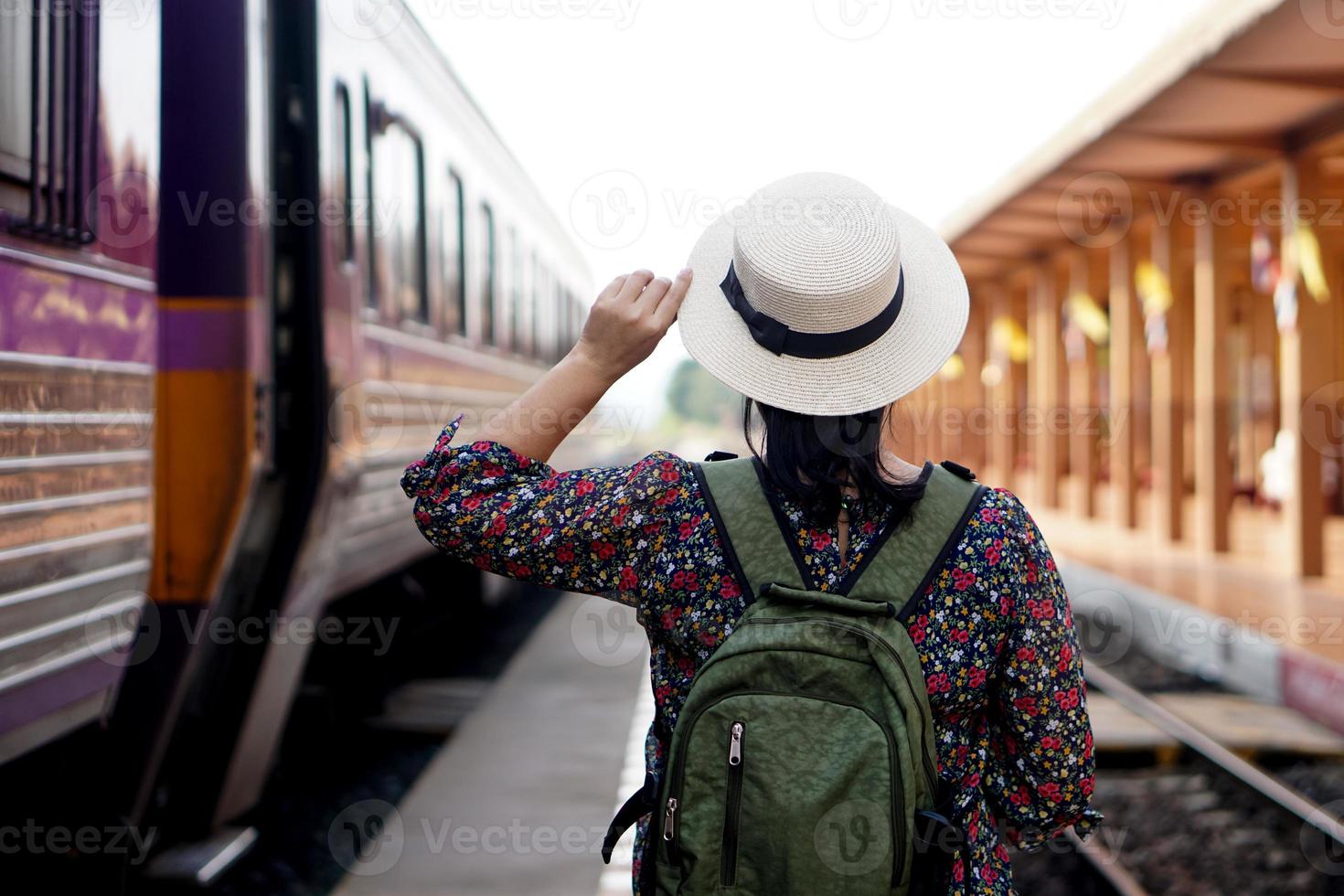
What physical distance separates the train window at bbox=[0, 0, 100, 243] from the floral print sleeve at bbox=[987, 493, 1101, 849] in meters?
2.43

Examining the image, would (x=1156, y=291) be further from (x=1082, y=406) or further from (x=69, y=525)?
(x=69, y=525)

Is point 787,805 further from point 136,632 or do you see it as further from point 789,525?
point 136,632

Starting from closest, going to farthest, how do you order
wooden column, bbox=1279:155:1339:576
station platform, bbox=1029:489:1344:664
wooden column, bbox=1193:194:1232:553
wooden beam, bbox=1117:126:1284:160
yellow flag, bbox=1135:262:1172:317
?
station platform, bbox=1029:489:1344:664 < wooden column, bbox=1279:155:1339:576 < wooden beam, bbox=1117:126:1284:160 < wooden column, bbox=1193:194:1232:553 < yellow flag, bbox=1135:262:1172:317

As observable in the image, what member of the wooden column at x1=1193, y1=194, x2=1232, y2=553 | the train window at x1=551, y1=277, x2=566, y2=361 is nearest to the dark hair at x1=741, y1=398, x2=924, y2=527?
the wooden column at x1=1193, y1=194, x2=1232, y2=553

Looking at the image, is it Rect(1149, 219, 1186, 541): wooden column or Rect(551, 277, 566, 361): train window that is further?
Rect(551, 277, 566, 361): train window

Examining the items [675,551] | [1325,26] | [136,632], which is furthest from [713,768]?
[1325,26]

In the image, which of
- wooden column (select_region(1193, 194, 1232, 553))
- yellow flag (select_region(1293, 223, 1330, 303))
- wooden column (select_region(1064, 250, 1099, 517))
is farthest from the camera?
wooden column (select_region(1064, 250, 1099, 517))

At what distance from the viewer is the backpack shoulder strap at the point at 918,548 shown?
4.23 ft

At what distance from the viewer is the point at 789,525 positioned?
1324 millimetres

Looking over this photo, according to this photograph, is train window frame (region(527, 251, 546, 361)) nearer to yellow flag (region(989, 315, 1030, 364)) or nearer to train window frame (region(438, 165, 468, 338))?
train window frame (region(438, 165, 468, 338))

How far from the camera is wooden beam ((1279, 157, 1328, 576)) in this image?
29.6 ft

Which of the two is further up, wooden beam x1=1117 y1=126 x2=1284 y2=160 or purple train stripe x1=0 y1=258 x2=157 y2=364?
wooden beam x1=1117 y1=126 x2=1284 y2=160

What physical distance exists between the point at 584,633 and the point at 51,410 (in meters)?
6.44

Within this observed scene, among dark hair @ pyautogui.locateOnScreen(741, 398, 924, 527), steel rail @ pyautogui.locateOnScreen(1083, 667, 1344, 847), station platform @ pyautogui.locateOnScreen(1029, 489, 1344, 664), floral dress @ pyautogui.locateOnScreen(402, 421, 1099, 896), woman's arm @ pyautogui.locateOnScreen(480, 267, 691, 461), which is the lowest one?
steel rail @ pyautogui.locateOnScreen(1083, 667, 1344, 847)
